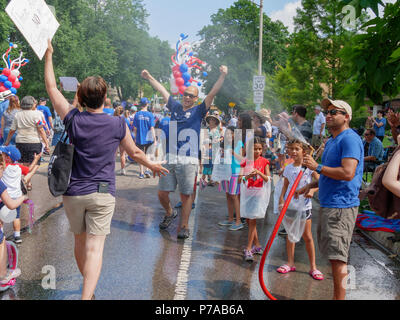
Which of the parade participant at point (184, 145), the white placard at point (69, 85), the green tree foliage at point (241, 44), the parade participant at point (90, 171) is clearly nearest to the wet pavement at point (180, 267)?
the parade participant at point (184, 145)

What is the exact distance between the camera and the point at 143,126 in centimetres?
1074

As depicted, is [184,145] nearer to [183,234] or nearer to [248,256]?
[183,234]

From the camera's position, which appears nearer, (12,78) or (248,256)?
(248,256)

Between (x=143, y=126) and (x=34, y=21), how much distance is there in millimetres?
7376

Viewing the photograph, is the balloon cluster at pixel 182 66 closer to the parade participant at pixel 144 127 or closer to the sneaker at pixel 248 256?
the parade participant at pixel 144 127

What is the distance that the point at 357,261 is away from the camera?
528cm

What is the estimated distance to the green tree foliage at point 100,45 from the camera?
30453 millimetres

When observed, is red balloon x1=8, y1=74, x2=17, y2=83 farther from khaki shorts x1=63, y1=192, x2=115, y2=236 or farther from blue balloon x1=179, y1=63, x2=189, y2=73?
khaki shorts x1=63, y1=192, x2=115, y2=236

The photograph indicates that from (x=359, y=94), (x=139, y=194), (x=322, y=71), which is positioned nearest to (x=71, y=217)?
(x=359, y=94)

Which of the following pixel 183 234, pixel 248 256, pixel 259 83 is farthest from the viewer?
pixel 259 83

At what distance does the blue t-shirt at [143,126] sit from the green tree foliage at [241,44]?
128ft

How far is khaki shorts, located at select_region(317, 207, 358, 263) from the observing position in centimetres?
358

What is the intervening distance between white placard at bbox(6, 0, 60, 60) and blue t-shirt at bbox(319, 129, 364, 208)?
8.56ft

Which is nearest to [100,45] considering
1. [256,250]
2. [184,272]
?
[256,250]
